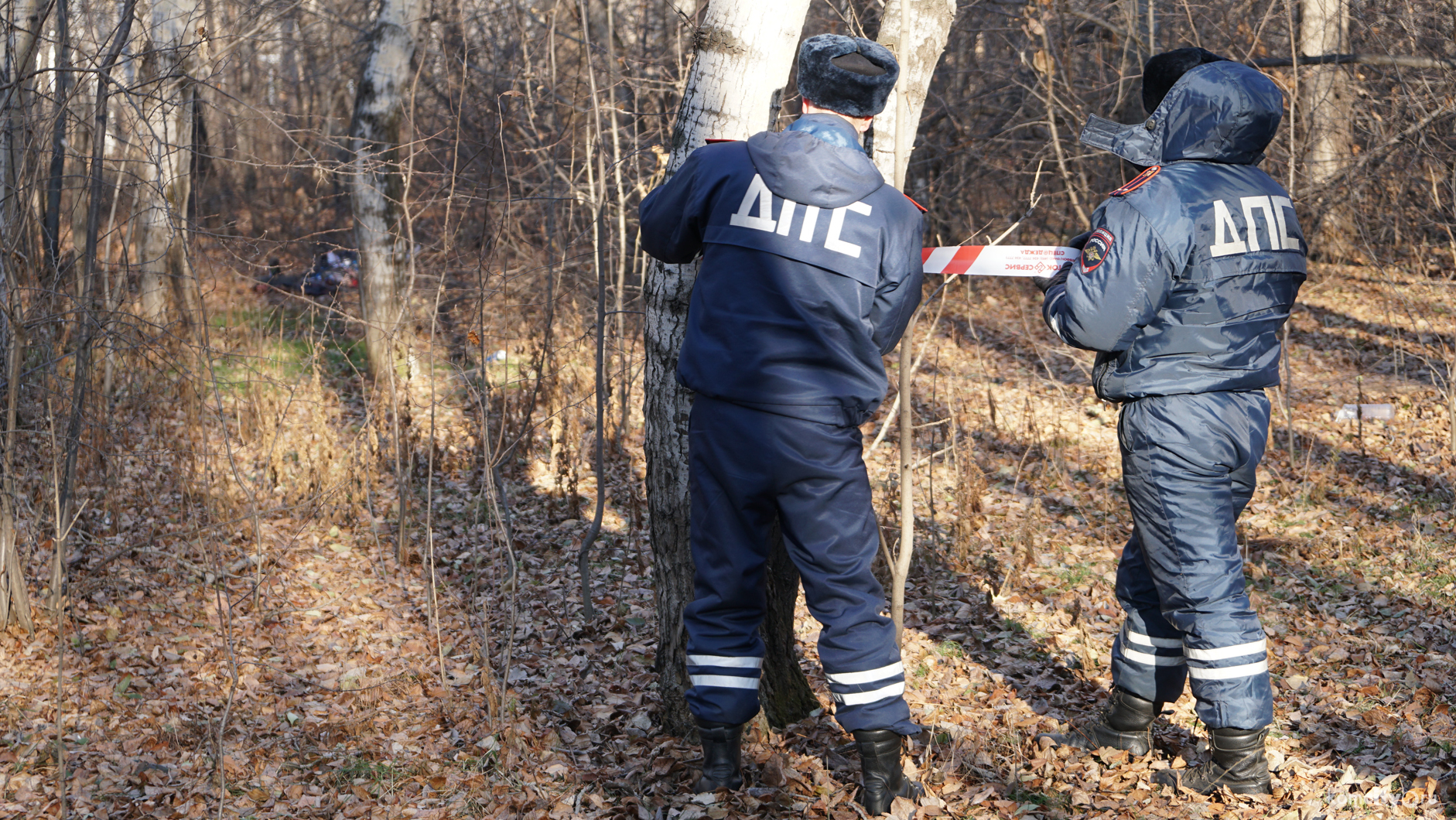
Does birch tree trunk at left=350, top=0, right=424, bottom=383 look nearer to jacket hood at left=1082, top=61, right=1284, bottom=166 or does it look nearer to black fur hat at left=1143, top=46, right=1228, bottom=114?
black fur hat at left=1143, top=46, right=1228, bottom=114

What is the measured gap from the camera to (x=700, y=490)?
2.89 meters

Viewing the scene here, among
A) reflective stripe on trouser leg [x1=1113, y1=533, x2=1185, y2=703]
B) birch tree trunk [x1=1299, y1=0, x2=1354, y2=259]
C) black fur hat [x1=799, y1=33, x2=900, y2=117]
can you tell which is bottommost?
reflective stripe on trouser leg [x1=1113, y1=533, x2=1185, y2=703]

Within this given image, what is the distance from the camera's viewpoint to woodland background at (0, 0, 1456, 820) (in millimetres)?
3340

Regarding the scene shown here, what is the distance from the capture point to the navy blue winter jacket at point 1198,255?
285cm

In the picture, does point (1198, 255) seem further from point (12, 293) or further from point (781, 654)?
point (12, 293)

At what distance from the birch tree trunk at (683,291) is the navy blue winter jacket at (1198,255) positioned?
3.66 feet

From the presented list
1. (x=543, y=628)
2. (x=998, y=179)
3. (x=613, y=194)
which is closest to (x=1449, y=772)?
(x=543, y=628)

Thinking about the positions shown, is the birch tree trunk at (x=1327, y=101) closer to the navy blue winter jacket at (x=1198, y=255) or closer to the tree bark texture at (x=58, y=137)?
the navy blue winter jacket at (x=1198, y=255)

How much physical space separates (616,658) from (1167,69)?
299 cm

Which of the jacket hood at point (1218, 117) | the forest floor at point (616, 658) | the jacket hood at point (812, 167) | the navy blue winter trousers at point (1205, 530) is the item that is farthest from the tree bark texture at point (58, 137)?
the navy blue winter trousers at point (1205, 530)

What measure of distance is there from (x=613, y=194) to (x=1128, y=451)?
6.98m

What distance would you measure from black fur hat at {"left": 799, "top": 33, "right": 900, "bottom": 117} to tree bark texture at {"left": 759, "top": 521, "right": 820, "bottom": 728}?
1372mm

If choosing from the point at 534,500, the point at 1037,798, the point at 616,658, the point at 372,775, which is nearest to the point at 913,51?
the point at 1037,798

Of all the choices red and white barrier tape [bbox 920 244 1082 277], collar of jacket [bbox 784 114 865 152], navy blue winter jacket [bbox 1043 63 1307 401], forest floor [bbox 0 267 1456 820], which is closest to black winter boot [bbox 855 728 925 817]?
forest floor [bbox 0 267 1456 820]
